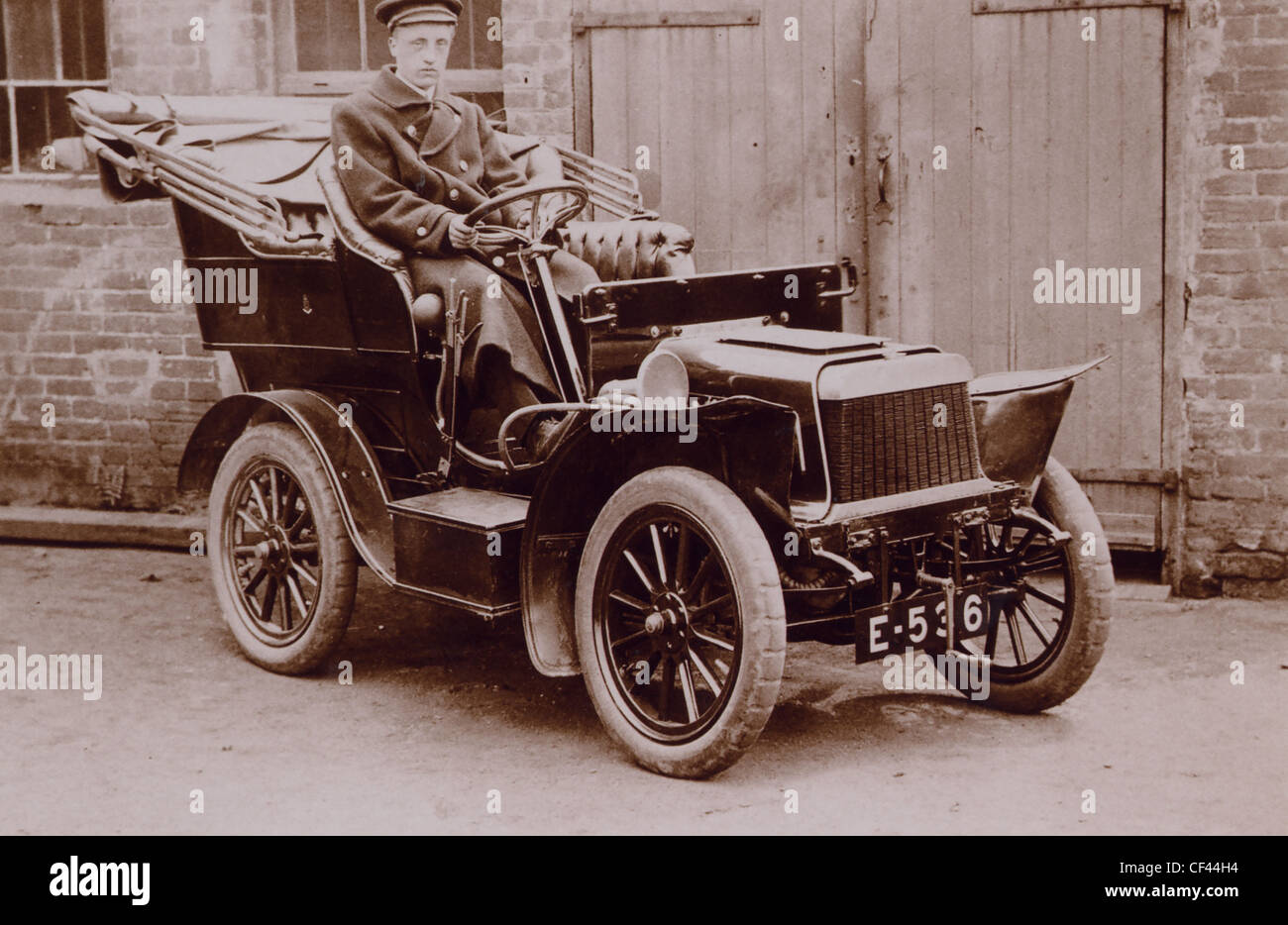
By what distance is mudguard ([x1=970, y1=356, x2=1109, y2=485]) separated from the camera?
17.9ft

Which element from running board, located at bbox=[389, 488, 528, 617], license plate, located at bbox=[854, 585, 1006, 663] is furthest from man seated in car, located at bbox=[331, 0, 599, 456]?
license plate, located at bbox=[854, 585, 1006, 663]

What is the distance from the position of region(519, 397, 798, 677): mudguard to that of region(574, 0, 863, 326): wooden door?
2392 mm

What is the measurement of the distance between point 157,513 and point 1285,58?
5.46 metres

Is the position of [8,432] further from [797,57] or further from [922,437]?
[922,437]

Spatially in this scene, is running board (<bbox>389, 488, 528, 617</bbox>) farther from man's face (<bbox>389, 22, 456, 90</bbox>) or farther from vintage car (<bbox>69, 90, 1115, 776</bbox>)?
man's face (<bbox>389, 22, 456, 90</bbox>)

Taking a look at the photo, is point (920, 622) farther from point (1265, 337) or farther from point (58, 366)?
point (58, 366)

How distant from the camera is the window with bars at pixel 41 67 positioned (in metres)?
8.66

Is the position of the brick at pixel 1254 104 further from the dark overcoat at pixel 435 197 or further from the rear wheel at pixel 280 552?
the rear wheel at pixel 280 552

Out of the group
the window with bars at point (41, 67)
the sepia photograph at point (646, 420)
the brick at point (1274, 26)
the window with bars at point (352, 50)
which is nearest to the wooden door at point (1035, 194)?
the sepia photograph at point (646, 420)

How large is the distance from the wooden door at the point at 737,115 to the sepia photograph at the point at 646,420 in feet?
0.06

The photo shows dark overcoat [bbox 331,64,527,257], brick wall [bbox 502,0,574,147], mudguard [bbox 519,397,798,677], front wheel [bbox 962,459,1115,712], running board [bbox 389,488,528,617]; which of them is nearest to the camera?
mudguard [bbox 519,397,798,677]

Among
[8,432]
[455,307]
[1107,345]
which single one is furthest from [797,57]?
[8,432]

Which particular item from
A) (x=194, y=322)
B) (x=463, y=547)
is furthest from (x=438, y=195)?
(x=194, y=322)

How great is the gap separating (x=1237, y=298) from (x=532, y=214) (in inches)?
114
